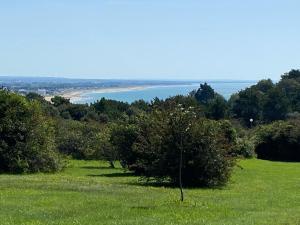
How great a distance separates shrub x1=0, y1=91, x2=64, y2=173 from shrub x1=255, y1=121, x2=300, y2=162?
39.2 m

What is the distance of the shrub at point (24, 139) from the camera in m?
44.3

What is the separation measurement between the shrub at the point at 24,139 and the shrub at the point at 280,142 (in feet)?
129

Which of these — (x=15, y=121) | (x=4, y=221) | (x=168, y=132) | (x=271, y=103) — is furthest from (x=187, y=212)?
(x=271, y=103)

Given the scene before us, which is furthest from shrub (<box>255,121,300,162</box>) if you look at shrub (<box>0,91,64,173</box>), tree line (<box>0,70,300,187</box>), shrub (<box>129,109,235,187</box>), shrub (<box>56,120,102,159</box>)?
shrub (<box>129,109,235,187</box>)

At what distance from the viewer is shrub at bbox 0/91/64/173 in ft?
145

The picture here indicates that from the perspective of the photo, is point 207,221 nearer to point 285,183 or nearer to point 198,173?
point 198,173

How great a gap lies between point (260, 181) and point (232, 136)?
3265 cm

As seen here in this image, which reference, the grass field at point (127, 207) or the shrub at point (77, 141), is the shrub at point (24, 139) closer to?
the grass field at point (127, 207)

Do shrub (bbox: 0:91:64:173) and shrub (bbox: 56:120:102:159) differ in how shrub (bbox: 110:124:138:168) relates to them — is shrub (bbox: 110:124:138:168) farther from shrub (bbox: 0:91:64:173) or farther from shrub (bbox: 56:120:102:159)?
shrub (bbox: 56:120:102:159)

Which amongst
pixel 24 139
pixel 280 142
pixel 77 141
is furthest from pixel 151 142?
pixel 280 142

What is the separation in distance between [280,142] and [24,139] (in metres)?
43.0

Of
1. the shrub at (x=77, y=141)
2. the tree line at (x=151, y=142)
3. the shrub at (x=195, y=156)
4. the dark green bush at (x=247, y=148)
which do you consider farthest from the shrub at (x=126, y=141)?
the dark green bush at (x=247, y=148)

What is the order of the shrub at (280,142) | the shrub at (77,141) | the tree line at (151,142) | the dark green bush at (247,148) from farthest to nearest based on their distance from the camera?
1. the shrub at (280,142)
2. the dark green bush at (247,148)
3. the shrub at (77,141)
4. the tree line at (151,142)

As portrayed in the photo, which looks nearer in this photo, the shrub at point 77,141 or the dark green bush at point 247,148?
the shrub at point 77,141
